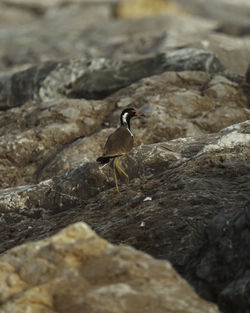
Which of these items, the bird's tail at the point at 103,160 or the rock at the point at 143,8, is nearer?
the bird's tail at the point at 103,160

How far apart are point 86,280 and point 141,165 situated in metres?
5.73

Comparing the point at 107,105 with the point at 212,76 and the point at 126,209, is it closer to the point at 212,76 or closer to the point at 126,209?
the point at 212,76

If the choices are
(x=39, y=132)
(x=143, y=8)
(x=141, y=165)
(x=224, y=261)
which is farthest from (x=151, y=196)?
(x=143, y=8)

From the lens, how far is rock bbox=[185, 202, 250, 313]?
5.67 meters

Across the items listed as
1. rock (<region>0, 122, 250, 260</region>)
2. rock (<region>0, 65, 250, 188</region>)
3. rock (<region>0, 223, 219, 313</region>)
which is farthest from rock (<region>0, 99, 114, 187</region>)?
rock (<region>0, 223, 219, 313</region>)

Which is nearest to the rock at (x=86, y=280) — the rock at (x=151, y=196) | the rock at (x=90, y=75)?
the rock at (x=151, y=196)

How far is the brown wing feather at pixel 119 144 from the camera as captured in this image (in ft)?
32.6

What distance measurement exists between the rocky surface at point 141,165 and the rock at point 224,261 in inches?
0.6

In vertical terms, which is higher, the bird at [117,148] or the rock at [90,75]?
the bird at [117,148]

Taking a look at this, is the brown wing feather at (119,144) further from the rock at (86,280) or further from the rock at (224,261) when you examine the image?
the rock at (86,280)

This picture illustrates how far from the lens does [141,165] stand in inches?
410

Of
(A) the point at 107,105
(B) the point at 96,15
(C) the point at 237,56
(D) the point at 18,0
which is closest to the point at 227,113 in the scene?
(A) the point at 107,105

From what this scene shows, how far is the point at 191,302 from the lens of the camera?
15.3 feet

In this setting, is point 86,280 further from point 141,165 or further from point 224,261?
point 141,165
